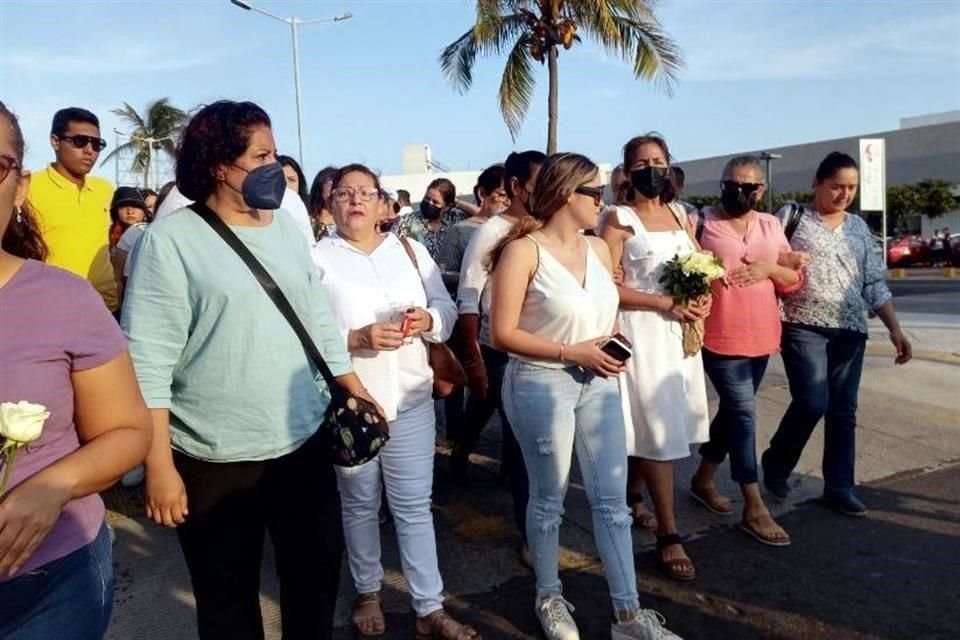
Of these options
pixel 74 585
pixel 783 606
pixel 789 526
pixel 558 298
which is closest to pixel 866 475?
pixel 789 526

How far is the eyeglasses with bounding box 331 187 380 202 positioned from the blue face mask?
0.86m

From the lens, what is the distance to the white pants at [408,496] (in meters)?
3.49

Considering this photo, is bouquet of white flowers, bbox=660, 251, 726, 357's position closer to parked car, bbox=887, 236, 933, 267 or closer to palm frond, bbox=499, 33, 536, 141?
palm frond, bbox=499, 33, 536, 141

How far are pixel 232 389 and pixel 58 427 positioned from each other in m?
0.78

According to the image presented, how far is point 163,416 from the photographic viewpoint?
242 centimetres

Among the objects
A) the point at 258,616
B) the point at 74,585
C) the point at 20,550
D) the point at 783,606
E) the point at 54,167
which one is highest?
the point at 54,167

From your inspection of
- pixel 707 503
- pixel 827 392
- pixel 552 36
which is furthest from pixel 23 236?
pixel 552 36

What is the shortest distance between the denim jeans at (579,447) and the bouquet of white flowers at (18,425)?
213cm

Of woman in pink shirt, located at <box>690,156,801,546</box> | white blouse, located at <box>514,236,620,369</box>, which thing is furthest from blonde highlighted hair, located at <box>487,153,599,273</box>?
woman in pink shirt, located at <box>690,156,801,546</box>

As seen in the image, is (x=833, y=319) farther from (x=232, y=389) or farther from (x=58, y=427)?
(x=58, y=427)

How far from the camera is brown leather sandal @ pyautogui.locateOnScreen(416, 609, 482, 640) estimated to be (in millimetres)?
3438

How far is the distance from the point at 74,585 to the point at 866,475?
199 inches

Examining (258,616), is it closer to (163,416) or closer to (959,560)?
(163,416)

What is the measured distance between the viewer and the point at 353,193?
137 inches
